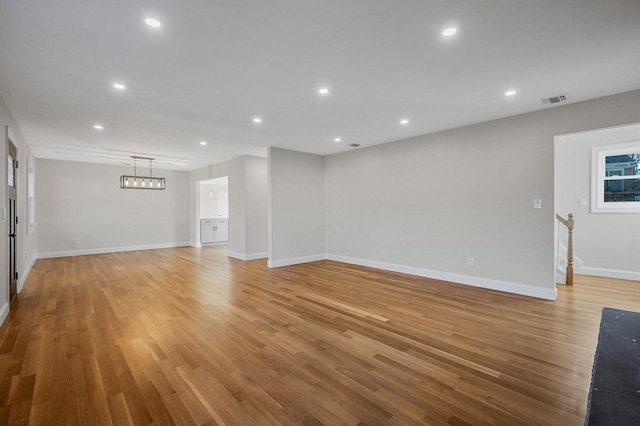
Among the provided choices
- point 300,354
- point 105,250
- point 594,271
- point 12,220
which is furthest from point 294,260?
point 105,250

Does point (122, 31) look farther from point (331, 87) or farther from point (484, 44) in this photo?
point (484, 44)

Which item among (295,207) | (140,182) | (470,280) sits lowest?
(470,280)

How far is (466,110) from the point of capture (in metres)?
3.89

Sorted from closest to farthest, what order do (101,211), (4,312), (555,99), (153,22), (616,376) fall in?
(616,376) < (153,22) < (4,312) < (555,99) < (101,211)

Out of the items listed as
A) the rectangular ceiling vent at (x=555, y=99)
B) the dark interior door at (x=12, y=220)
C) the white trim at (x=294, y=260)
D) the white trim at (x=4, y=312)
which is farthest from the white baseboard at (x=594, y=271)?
the dark interior door at (x=12, y=220)

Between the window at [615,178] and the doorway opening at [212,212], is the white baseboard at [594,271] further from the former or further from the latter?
the doorway opening at [212,212]

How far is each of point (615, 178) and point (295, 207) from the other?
5992 millimetres

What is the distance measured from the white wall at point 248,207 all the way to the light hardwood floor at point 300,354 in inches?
97.8

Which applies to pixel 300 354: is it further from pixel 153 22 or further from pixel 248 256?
pixel 248 256

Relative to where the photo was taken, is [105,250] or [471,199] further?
[105,250]

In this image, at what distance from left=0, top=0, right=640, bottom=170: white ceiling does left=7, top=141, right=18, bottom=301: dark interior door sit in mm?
639

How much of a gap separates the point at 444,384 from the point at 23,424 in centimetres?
262

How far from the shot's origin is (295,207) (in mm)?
6488

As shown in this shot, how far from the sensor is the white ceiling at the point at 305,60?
1.96 metres
